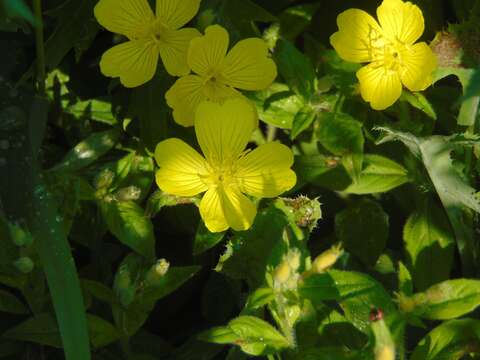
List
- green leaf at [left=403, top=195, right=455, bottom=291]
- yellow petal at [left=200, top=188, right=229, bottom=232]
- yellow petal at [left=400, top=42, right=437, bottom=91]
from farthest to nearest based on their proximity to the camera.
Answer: green leaf at [left=403, top=195, right=455, bottom=291], yellow petal at [left=400, top=42, right=437, bottom=91], yellow petal at [left=200, top=188, right=229, bottom=232]

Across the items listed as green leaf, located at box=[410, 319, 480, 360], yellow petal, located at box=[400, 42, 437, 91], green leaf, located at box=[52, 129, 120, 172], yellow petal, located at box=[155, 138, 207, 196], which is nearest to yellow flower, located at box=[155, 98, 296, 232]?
yellow petal, located at box=[155, 138, 207, 196]

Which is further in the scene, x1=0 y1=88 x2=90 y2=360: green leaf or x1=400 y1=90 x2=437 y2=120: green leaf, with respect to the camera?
x1=400 y1=90 x2=437 y2=120: green leaf

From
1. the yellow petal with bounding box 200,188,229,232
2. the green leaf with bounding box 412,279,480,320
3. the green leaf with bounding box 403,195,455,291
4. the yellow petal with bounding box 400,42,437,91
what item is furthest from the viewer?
the green leaf with bounding box 403,195,455,291

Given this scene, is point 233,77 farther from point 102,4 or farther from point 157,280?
point 157,280

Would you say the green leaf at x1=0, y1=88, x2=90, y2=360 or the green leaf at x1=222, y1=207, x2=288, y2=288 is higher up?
the green leaf at x1=0, y1=88, x2=90, y2=360

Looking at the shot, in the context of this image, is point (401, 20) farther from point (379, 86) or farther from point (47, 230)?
point (47, 230)

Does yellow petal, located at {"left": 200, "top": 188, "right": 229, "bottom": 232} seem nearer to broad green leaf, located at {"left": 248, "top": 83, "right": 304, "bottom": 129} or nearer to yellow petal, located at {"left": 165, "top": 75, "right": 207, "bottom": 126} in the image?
yellow petal, located at {"left": 165, "top": 75, "right": 207, "bottom": 126}

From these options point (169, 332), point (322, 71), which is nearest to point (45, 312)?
point (169, 332)
